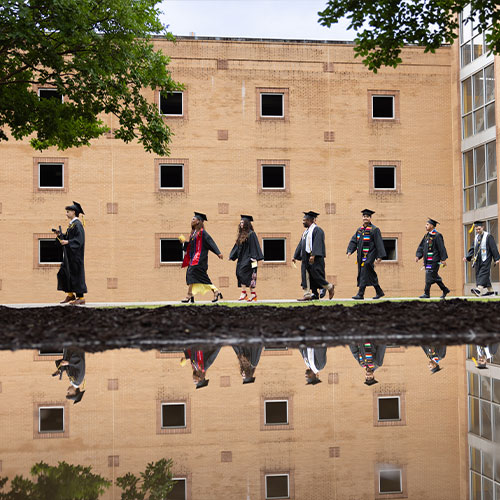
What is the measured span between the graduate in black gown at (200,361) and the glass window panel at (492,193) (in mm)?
25605

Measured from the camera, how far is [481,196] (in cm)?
3200

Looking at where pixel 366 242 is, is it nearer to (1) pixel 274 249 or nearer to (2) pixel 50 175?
(1) pixel 274 249

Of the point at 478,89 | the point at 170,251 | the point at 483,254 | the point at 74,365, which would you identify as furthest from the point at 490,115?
the point at 74,365

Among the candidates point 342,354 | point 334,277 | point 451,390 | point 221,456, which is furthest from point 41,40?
point 334,277

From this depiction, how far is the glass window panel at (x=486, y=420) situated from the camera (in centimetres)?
343

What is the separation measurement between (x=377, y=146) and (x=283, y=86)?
498cm

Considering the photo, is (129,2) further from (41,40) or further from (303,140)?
(303,140)

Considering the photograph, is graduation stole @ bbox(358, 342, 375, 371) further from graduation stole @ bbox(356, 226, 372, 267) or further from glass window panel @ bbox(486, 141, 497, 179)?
glass window panel @ bbox(486, 141, 497, 179)

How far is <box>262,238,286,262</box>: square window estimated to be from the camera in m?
32.7

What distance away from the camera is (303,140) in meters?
33.4

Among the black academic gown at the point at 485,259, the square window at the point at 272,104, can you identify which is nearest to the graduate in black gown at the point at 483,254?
the black academic gown at the point at 485,259

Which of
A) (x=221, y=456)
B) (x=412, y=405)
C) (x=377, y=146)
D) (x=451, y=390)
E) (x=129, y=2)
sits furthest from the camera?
(x=377, y=146)

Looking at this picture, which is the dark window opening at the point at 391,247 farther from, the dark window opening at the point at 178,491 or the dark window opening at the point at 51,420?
the dark window opening at the point at 178,491

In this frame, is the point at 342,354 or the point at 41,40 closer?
the point at 342,354
